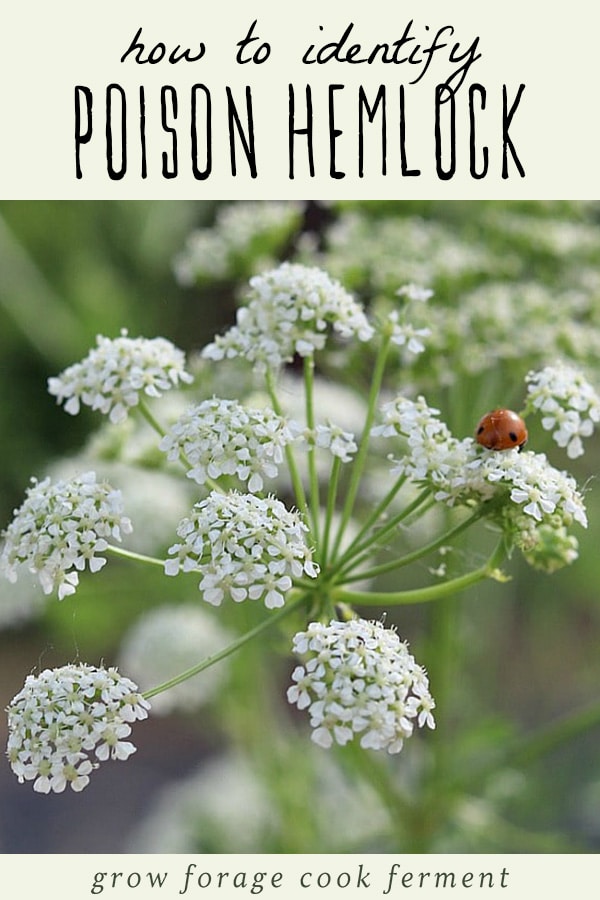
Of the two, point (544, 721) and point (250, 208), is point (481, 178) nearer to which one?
point (250, 208)

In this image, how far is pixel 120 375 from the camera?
2590 millimetres

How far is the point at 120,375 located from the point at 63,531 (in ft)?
1.58

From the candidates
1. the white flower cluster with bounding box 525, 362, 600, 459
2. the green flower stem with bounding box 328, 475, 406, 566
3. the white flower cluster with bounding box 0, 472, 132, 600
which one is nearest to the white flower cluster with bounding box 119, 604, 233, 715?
the white flower cluster with bounding box 0, 472, 132, 600

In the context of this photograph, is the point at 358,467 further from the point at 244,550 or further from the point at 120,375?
the point at 120,375

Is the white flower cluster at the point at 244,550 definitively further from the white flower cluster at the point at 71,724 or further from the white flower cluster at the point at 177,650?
the white flower cluster at the point at 177,650

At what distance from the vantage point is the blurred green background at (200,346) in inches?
142

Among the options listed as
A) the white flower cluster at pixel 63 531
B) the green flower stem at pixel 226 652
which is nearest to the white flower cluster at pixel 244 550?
the green flower stem at pixel 226 652

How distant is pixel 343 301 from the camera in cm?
264

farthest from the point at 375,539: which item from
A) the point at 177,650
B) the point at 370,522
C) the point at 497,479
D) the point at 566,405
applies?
the point at 177,650

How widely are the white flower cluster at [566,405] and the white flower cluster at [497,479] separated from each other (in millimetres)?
185

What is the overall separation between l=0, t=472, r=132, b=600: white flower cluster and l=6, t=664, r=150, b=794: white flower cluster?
207 mm

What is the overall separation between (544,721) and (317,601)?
14.9 ft

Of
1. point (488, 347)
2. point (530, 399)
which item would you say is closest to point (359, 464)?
point (530, 399)

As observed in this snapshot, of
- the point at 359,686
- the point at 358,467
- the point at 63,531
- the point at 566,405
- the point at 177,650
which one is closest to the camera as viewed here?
the point at 359,686
